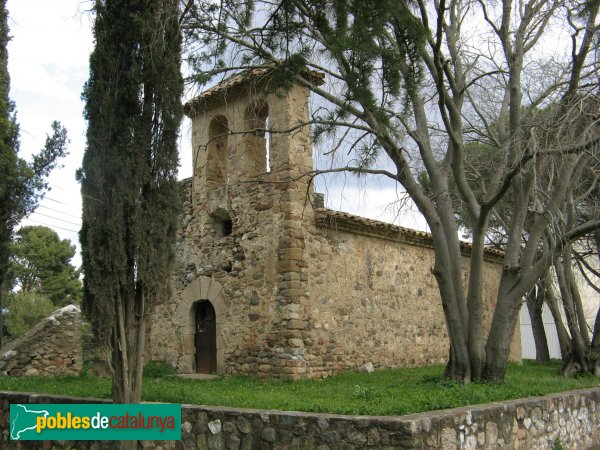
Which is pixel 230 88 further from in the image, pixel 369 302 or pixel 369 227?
pixel 369 302

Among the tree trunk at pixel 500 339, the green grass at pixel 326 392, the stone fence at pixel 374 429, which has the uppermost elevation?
the tree trunk at pixel 500 339

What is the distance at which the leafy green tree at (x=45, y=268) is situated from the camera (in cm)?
2786

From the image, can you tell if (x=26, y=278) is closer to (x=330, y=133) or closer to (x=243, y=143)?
(x=243, y=143)

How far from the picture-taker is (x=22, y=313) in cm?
2439

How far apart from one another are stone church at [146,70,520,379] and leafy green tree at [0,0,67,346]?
304cm

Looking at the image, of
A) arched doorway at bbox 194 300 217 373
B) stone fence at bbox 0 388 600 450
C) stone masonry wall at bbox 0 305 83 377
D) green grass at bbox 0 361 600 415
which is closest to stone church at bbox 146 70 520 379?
arched doorway at bbox 194 300 217 373

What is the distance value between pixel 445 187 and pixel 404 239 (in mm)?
3934

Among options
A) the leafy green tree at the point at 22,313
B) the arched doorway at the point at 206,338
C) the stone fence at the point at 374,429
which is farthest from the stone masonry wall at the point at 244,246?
the leafy green tree at the point at 22,313

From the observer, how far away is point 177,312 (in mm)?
11734

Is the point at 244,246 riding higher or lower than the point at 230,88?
lower

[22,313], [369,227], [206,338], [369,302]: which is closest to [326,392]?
[369,302]

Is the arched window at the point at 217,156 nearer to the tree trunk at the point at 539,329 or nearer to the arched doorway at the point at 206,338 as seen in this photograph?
the arched doorway at the point at 206,338
